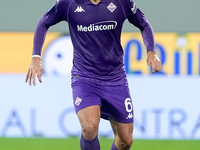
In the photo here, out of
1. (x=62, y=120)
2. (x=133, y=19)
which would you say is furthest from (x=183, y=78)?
(x=133, y=19)

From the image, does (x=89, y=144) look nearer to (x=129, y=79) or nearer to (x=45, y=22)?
(x=45, y=22)

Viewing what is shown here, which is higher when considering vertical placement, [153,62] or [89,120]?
[153,62]

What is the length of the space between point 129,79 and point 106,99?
2.04 m

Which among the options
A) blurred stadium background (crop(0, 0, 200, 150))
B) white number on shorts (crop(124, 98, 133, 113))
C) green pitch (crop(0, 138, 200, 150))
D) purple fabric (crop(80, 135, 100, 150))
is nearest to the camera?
purple fabric (crop(80, 135, 100, 150))

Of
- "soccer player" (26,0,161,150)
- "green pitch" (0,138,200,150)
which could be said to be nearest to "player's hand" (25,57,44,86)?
"soccer player" (26,0,161,150)

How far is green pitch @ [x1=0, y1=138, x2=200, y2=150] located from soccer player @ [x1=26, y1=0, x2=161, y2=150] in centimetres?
164

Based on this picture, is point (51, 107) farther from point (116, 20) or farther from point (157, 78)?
point (116, 20)

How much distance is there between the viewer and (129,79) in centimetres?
602

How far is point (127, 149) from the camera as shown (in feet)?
14.1

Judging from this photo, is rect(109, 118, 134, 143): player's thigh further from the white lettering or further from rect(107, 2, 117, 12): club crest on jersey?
rect(107, 2, 117, 12): club crest on jersey

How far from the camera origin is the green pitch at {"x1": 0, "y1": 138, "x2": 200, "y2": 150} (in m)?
5.69

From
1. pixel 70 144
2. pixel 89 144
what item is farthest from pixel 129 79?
pixel 89 144

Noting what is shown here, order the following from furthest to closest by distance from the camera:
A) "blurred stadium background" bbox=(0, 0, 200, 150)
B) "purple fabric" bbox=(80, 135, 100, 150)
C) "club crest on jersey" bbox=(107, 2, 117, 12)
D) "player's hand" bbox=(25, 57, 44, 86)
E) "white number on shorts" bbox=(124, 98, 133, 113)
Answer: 1. "blurred stadium background" bbox=(0, 0, 200, 150)
2. "white number on shorts" bbox=(124, 98, 133, 113)
3. "club crest on jersey" bbox=(107, 2, 117, 12)
4. "purple fabric" bbox=(80, 135, 100, 150)
5. "player's hand" bbox=(25, 57, 44, 86)

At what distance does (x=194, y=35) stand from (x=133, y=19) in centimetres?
215
